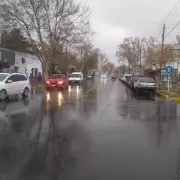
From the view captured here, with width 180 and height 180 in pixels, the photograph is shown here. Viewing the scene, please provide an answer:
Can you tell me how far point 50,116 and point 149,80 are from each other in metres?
20.1

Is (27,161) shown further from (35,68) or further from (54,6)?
(35,68)

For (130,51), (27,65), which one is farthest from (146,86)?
(130,51)

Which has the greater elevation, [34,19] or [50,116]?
[34,19]

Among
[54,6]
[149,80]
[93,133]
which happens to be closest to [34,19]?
[54,6]

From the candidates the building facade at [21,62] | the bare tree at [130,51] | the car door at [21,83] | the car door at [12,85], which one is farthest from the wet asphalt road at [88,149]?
the bare tree at [130,51]

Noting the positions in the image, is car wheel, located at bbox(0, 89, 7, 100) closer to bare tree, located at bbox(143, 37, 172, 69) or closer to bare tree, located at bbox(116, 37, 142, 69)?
bare tree, located at bbox(143, 37, 172, 69)

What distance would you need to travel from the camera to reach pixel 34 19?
141ft

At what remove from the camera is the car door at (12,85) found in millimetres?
19547

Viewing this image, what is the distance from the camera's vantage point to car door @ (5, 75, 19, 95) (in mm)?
19547

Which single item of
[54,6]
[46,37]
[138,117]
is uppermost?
[54,6]

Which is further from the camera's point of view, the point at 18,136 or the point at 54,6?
the point at 54,6

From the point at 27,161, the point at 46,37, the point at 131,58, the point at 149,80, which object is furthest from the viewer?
the point at 131,58

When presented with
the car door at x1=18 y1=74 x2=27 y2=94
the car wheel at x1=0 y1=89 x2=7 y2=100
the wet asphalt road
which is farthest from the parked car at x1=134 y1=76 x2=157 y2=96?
the wet asphalt road

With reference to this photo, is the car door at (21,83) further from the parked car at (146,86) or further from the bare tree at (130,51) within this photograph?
the bare tree at (130,51)
